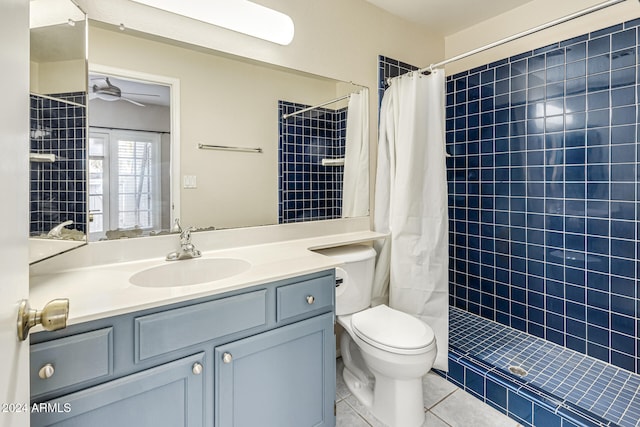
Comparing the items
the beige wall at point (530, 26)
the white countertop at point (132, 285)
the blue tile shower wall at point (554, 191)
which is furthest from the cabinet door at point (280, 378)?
the beige wall at point (530, 26)

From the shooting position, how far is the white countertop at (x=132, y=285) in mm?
905

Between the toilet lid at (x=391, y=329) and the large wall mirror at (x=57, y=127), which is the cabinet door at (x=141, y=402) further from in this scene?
the toilet lid at (x=391, y=329)

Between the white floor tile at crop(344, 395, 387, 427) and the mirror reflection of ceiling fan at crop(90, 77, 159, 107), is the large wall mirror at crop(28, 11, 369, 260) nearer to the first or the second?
the mirror reflection of ceiling fan at crop(90, 77, 159, 107)

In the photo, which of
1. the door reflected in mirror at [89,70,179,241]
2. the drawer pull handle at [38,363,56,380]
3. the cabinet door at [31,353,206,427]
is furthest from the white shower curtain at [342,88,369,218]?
the drawer pull handle at [38,363,56,380]

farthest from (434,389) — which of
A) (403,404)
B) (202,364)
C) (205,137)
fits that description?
(205,137)

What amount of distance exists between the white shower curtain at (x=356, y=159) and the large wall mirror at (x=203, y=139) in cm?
1

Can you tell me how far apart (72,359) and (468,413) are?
1.77 m

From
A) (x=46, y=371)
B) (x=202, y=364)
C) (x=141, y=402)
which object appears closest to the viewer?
(x=46, y=371)

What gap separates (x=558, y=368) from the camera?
183 cm

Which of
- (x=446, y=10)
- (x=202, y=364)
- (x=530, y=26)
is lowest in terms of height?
(x=202, y=364)

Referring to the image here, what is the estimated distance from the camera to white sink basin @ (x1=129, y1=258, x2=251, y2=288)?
127 centimetres

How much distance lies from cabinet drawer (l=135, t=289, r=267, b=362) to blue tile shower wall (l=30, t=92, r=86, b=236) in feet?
1.77

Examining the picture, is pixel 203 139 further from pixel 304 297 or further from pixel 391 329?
pixel 391 329

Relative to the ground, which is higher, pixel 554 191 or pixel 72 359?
pixel 554 191
